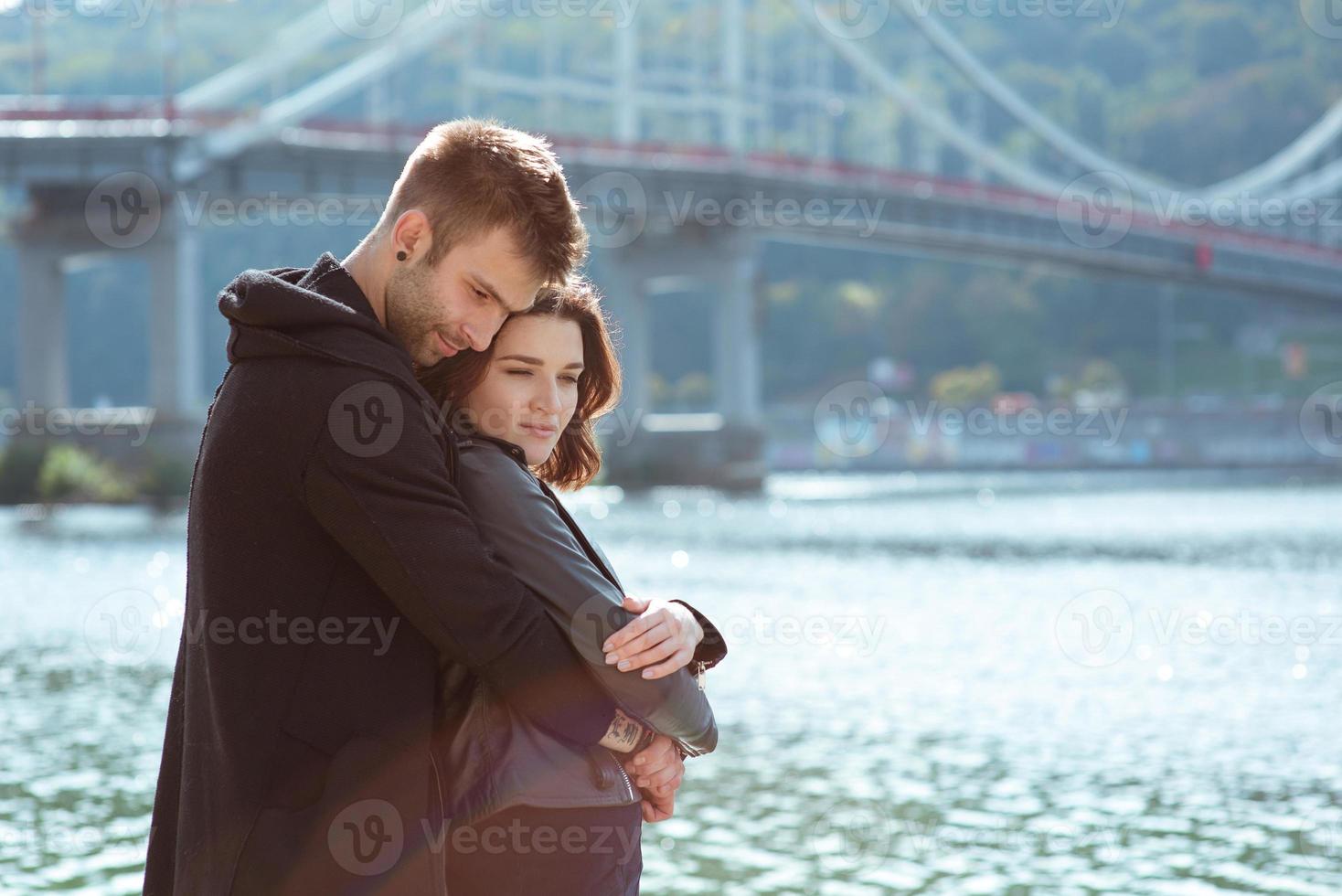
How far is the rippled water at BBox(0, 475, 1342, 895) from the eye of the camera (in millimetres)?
6750

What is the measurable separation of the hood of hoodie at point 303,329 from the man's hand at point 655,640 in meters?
0.44

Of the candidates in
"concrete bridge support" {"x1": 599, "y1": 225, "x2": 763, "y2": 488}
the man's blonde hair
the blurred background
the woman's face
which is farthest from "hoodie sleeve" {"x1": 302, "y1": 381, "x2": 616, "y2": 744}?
"concrete bridge support" {"x1": 599, "y1": 225, "x2": 763, "y2": 488}

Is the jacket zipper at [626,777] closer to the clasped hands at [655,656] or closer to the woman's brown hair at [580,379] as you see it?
the clasped hands at [655,656]

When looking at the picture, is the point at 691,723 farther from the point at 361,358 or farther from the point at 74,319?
the point at 74,319

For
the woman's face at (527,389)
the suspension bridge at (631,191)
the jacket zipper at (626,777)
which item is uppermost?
the suspension bridge at (631,191)

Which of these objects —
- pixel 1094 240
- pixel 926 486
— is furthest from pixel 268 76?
pixel 1094 240

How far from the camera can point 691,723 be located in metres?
2.38

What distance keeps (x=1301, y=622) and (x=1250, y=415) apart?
4854 centimetres

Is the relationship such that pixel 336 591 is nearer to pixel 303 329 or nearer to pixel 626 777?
pixel 303 329

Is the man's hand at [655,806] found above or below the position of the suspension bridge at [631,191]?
below

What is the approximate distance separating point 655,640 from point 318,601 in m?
0.47

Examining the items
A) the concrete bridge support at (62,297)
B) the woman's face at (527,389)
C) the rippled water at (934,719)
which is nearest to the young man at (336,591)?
the woman's face at (527,389)

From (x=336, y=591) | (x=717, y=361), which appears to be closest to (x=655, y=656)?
(x=336, y=591)

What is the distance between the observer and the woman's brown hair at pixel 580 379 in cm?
248
